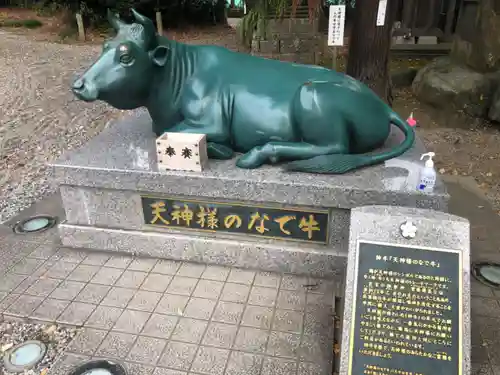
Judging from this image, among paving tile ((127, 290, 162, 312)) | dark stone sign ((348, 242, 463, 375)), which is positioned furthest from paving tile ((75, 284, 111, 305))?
dark stone sign ((348, 242, 463, 375))

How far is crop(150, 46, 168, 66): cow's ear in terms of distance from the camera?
3.72 meters

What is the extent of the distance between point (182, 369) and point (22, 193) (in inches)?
148

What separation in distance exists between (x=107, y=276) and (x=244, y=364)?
62.7 inches

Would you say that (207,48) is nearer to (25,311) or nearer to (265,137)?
(265,137)

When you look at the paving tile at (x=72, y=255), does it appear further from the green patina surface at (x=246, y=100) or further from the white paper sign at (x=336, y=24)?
the white paper sign at (x=336, y=24)

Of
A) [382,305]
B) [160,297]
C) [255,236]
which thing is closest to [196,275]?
[160,297]

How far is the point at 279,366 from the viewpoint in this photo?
303cm

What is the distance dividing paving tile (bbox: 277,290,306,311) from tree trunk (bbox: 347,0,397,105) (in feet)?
13.1

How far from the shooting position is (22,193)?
5.66m

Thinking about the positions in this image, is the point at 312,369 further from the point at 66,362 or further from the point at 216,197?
the point at 66,362

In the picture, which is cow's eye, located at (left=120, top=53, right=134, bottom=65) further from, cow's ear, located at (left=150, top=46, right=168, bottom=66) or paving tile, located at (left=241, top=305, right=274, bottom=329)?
paving tile, located at (left=241, top=305, right=274, bottom=329)

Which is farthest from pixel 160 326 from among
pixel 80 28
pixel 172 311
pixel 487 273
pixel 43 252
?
pixel 80 28

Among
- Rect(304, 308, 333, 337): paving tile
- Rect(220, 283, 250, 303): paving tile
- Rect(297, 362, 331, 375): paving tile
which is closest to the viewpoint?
Rect(297, 362, 331, 375): paving tile

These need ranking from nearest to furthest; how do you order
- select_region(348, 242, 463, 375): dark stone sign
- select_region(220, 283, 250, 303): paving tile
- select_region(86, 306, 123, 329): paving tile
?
select_region(348, 242, 463, 375): dark stone sign, select_region(86, 306, 123, 329): paving tile, select_region(220, 283, 250, 303): paving tile
